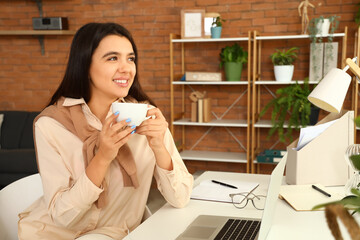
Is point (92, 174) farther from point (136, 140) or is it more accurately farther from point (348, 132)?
point (348, 132)

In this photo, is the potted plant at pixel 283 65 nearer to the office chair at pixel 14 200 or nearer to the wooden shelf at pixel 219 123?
the wooden shelf at pixel 219 123

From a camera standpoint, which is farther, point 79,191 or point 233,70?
point 233,70

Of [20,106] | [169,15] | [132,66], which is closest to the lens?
[132,66]

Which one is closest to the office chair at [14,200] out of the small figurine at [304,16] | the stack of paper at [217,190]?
the stack of paper at [217,190]

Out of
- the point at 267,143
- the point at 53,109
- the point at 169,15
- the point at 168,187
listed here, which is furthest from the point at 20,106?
the point at 168,187

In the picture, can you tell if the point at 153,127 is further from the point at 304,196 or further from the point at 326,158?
the point at 326,158

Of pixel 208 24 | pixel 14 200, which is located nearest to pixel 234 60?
pixel 208 24

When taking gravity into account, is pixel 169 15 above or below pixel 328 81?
above

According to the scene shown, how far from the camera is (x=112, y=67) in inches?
58.8

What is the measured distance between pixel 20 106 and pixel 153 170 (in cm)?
348

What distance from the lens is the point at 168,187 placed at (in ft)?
4.69

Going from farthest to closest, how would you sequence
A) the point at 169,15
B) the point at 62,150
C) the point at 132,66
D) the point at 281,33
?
the point at 169,15 → the point at 281,33 → the point at 132,66 → the point at 62,150

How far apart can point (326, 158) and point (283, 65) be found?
2014 millimetres

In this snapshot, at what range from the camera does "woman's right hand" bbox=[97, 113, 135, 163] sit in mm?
1259
